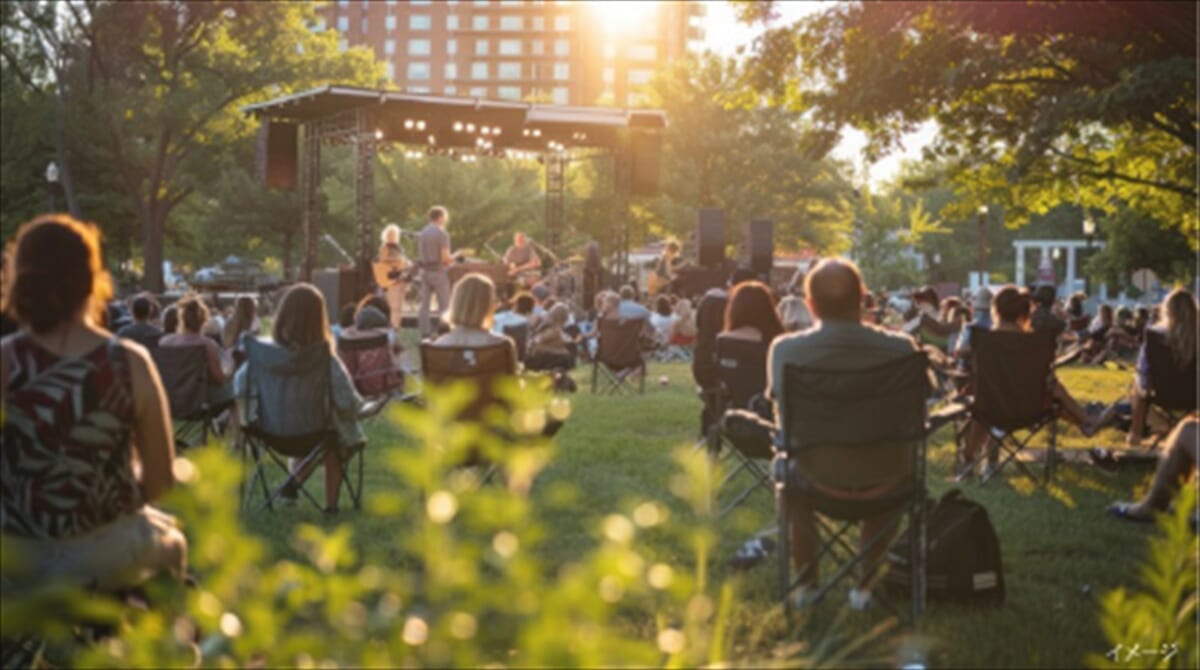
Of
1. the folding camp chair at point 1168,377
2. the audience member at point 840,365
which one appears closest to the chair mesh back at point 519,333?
the folding camp chair at point 1168,377

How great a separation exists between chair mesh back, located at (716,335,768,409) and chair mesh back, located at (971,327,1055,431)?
4.66 feet

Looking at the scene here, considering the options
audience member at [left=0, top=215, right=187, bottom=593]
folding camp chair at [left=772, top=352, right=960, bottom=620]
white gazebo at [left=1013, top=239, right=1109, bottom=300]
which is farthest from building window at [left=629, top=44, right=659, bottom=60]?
audience member at [left=0, top=215, right=187, bottom=593]

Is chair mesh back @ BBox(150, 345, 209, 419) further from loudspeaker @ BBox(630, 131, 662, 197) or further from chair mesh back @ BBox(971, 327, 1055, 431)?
loudspeaker @ BBox(630, 131, 662, 197)

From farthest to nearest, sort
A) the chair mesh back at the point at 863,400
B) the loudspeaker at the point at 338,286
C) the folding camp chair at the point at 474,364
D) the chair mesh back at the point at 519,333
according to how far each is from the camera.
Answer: the loudspeaker at the point at 338,286 < the chair mesh back at the point at 519,333 < the folding camp chair at the point at 474,364 < the chair mesh back at the point at 863,400

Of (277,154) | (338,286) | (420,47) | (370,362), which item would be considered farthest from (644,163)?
(420,47)

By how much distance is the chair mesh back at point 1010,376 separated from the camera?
7.89m

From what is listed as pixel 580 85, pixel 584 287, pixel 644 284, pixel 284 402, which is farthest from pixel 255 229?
pixel 580 85

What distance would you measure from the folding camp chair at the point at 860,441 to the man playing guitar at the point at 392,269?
48.3 ft

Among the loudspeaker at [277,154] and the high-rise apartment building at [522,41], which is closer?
the loudspeaker at [277,154]

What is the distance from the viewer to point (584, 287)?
990 inches

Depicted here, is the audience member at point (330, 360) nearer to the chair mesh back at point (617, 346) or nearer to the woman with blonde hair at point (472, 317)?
the woman with blonde hair at point (472, 317)

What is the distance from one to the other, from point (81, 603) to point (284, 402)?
6024mm

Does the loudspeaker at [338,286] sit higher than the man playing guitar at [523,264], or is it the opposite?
the man playing guitar at [523,264]

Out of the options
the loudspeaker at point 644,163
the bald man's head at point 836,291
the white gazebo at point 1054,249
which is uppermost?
the loudspeaker at point 644,163
